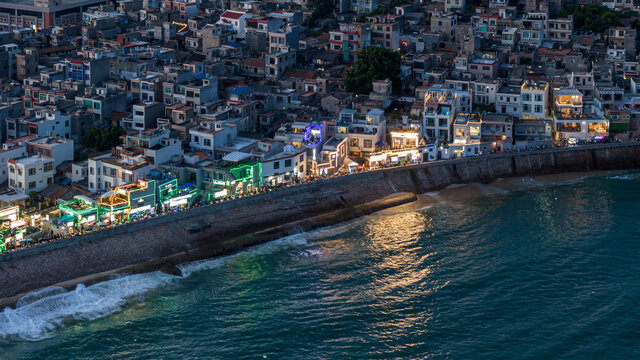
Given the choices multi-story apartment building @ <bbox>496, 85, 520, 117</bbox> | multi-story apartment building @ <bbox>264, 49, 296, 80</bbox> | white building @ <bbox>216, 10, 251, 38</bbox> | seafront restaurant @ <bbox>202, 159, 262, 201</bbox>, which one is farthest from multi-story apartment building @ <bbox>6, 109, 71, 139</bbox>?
multi-story apartment building @ <bbox>496, 85, 520, 117</bbox>

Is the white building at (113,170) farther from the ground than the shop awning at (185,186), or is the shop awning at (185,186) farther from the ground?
the white building at (113,170)

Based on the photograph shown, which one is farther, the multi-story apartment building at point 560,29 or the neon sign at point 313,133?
the multi-story apartment building at point 560,29

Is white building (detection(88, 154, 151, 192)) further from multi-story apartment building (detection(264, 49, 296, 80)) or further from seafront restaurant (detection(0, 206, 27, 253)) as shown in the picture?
multi-story apartment building (detection(264, 49, 296, 80))

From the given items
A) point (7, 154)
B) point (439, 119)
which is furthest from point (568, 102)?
point (7, 154)

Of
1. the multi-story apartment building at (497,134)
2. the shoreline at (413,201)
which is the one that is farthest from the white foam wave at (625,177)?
the multi-story apartment building at (497,134)

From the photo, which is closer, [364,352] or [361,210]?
[364,352]

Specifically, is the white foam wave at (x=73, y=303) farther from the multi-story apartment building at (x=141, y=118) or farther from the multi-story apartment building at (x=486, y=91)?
the multi-story apartment building at (x=486, y=91)

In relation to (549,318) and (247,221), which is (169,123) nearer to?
(247,221)

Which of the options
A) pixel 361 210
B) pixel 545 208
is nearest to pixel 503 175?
pixel 545 208
